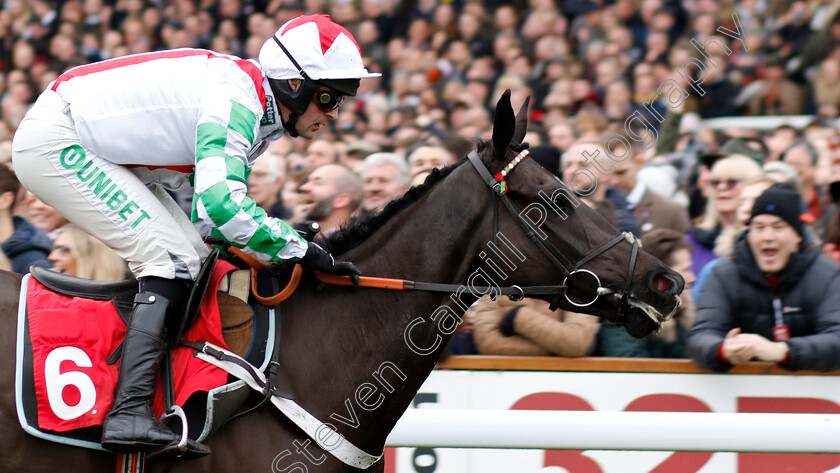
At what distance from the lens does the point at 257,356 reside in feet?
10.6

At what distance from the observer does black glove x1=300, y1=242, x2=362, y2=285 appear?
3219 mm

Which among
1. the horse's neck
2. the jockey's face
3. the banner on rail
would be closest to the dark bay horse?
the horse's neck

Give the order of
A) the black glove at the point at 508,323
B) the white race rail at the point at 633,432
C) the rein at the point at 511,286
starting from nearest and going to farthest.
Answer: the rein at the point at 511,286, the white race rail at the point at 633,432, the black glove at the point at 508,323

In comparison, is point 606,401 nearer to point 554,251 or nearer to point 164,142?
point 554,251

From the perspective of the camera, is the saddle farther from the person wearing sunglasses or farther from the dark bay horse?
the person wearing sunglasses

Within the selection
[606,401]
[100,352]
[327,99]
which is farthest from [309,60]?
[606,401]

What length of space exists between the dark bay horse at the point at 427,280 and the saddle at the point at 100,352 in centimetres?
14

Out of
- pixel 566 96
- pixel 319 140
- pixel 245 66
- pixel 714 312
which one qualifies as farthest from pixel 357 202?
pixel 566 96

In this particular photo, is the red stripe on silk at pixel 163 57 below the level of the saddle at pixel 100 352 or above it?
above

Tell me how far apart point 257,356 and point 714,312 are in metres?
2.53

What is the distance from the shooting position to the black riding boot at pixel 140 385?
3.00 m

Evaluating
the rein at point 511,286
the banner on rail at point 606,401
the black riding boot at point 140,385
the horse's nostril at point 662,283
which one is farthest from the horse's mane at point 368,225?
the banner on rail at point 606,401

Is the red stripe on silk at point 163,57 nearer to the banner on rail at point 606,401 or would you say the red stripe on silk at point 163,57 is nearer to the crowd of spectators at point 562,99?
the crowd of spectators at point 562,99

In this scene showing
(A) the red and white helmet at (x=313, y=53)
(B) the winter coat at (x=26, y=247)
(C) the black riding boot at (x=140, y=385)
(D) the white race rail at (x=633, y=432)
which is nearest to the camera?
(C) the black riding boot at (x=140, y=385)
